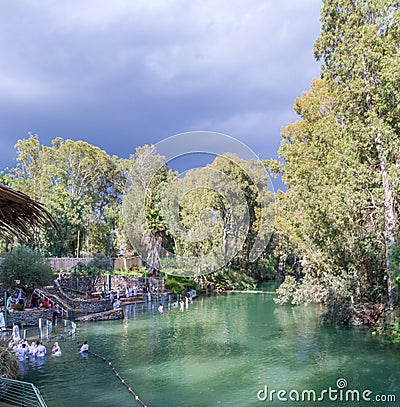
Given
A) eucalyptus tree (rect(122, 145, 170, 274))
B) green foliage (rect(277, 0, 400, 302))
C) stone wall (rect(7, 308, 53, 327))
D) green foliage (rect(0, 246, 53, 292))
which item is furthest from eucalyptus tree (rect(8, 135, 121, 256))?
green foliage (rect(277, 0, 400, 302))

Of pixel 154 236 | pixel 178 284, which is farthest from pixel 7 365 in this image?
pixel 154 236

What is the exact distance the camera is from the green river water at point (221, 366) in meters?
11.3

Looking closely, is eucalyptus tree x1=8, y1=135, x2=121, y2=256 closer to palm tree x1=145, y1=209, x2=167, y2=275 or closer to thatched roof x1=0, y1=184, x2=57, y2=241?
palm tree x1=145, y1=209, x2=167, y2=275

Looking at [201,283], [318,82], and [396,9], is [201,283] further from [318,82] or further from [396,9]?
[396,9]

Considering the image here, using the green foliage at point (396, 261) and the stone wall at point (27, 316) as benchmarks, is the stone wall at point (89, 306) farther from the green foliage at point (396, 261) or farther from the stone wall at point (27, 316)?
the green foliage at point (396, 261)

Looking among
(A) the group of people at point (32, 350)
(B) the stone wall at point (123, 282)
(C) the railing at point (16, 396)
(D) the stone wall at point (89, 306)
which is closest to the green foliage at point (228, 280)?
(B) the stone wall at point (123, 282)

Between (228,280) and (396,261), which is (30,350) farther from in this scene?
(228,280)

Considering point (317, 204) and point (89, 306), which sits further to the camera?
point (89, 306)

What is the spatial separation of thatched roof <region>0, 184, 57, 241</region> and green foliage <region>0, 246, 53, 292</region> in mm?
18060

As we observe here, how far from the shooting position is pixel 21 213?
6.65 m

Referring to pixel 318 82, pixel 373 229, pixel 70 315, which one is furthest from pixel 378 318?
pixel 70 315

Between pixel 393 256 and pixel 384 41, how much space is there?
27.4 feet

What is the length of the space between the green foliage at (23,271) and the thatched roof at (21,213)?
59.3 feet

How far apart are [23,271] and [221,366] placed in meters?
14.2
